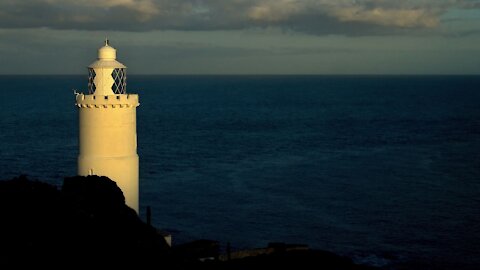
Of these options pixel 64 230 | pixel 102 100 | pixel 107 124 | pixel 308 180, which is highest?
pixel 102 100

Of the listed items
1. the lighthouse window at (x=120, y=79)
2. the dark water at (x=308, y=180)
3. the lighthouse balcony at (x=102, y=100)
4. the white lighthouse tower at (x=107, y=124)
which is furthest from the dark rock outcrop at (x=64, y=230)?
the dark water at (x=308, y=180)

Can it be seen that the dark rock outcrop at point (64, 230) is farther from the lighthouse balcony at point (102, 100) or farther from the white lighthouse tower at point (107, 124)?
the lighthouse balcony at point (102, 100)

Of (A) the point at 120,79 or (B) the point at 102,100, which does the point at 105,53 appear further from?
(B) the point at 102,100

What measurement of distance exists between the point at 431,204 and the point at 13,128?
255 ft

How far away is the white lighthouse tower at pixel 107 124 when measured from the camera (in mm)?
31375

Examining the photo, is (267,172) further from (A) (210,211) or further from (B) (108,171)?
(B) (108,171)

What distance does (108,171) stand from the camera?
31.8 m

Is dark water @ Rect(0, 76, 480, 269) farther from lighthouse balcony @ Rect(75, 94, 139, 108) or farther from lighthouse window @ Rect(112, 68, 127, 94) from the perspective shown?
lighthouse balcony @ Rect(75, 94, 139, 108)

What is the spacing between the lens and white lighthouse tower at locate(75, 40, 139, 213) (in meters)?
31.4

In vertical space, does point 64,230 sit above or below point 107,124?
below

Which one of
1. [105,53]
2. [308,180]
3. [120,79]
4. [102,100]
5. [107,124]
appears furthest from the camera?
[308,180]

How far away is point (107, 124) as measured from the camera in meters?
31.4

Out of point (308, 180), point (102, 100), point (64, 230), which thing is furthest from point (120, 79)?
point (308, 180)

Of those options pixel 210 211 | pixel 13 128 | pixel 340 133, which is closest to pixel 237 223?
pixel 210 211
